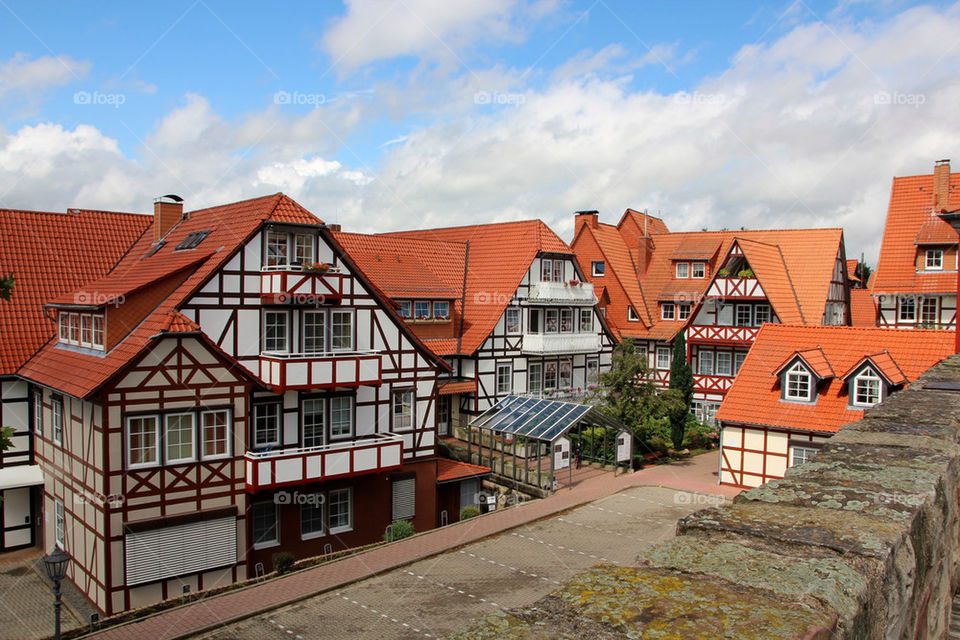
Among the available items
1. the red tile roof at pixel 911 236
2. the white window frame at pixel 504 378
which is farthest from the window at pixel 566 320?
the red tile roof at pixel 911 236

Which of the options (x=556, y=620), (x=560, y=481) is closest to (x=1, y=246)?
(x=560, y=481)

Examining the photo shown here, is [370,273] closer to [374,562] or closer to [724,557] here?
[374,562]

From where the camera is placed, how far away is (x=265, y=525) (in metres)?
19.8

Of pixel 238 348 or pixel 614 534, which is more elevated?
pixel 238 348

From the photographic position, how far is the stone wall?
253 centimetres

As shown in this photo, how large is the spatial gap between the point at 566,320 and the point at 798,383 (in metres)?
12.5

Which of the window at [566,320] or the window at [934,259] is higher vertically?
the window at [934,259]

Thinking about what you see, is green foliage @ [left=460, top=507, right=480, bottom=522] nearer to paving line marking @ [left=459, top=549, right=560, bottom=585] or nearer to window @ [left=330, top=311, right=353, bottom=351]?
paving line marking @ [left=459, top=549, right=560, bottom=585]

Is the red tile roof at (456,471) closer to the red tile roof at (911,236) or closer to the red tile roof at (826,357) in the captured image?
the red tile roof at (826,357)

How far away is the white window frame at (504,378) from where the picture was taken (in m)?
31.8

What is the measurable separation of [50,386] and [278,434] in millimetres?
5605

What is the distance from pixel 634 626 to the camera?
2.51 metres

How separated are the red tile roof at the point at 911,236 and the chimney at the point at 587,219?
14.7 meters

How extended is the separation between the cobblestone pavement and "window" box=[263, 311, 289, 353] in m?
6.97
